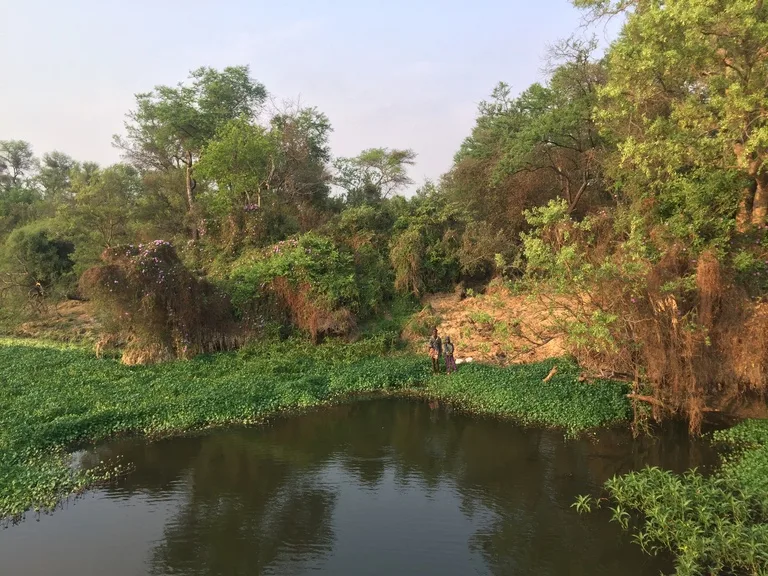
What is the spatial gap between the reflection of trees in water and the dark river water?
33 mm

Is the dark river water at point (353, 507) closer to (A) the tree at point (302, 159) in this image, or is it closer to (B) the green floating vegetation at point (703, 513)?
(B) the green floating vegetation at point (703, 513)

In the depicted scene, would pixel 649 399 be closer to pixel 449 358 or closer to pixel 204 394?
pixel 449 358

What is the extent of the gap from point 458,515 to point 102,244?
25.8m

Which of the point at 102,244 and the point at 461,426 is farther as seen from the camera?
the point at 102,244

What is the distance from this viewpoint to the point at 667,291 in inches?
448

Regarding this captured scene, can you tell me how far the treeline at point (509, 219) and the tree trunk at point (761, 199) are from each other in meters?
0.08

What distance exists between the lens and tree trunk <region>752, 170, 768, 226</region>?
12797 mm

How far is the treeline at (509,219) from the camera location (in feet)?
38.1

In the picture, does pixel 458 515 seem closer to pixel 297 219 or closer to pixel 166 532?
pixel 166 532

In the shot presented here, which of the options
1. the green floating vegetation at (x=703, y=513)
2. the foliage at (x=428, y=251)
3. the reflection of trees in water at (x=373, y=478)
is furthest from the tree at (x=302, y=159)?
the green floating vegetation at (x=703, y=513)

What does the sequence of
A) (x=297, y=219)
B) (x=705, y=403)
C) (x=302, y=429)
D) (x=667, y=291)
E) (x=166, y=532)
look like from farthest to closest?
(x=297, y=219)
(x=302, y=429)
(x=705, y=403)
(x=667, y=291)
(x=166, y=532)

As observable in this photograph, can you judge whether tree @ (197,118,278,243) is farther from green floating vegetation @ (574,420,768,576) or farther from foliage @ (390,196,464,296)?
green floating vegetation @ (574,420,768,576)

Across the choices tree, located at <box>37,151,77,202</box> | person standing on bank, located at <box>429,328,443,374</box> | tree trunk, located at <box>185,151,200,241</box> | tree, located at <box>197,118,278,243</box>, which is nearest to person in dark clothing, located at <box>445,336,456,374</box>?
person standing on bank, located at <box>429,328,443,374</box>

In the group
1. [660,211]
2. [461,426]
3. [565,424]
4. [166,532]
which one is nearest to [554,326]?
[565,424]
